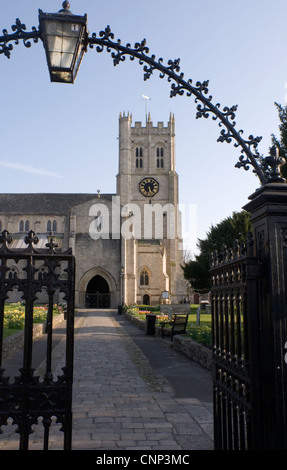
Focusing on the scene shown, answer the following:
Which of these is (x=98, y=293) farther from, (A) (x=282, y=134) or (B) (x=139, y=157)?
(A) (x=282, y=134)

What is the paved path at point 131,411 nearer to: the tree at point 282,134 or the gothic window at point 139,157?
the tree at point 282,134

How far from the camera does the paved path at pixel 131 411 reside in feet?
16.0

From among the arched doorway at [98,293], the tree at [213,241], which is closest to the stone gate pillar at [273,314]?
the tree at [213,241]

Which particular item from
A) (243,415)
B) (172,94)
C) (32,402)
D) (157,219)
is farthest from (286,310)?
(157,219)

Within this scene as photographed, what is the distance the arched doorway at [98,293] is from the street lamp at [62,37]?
43837 millimetres

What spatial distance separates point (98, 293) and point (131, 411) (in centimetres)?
4114

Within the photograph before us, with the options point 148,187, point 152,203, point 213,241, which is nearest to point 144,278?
point 152,203

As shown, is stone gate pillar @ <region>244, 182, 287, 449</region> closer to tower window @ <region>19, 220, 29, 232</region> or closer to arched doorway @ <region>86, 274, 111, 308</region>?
arched doorway @ <region>86, 274, 111, 308</region>

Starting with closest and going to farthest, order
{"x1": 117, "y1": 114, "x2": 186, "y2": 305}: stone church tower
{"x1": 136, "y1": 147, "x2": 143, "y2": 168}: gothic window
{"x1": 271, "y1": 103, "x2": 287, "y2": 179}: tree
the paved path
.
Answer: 1. the paved path
2. {"x1": 271, "y1": 103, "x2": 287, "y2": 179}: tree
3. {"x1": 117, "y1": 114, "x2": 186, "y2": 305}: stone church tower
4. {"x1": 136, "y1": 147, "x2": 143, "y2": 168}: gothic window

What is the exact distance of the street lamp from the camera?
3.92m

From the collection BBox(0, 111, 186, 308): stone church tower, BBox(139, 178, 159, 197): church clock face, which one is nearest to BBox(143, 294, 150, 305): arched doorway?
BBox(0, 111, 186, 308): stone church tower

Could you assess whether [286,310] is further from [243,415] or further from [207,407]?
[207,407]

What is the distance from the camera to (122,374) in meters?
9.54

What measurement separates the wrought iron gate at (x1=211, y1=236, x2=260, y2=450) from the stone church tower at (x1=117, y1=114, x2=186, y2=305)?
145 ft
